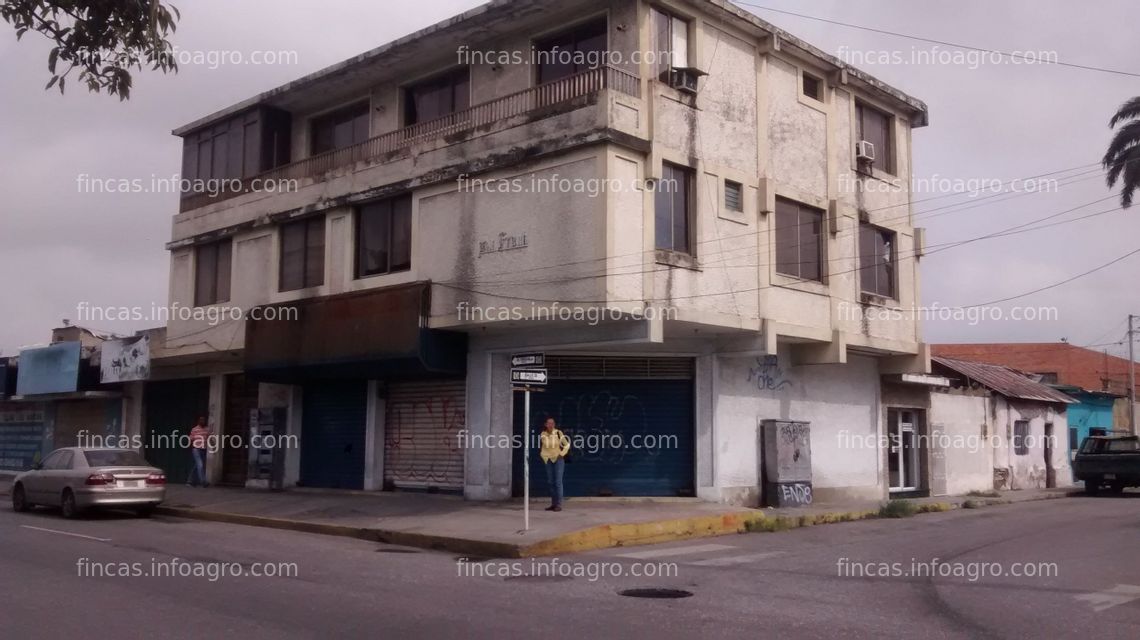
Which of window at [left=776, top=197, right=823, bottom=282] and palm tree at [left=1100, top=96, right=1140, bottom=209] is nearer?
window at [left=776, top=197, right=823, bottom=282]

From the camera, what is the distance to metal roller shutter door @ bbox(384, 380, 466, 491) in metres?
20.8

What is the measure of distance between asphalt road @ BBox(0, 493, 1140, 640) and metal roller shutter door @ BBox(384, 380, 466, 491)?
4.72 meters

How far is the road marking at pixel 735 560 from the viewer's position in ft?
41.9

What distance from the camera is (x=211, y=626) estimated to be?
8.29 m

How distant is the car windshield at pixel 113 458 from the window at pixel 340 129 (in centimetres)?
847

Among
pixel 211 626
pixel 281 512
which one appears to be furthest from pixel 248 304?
pixel 211 626

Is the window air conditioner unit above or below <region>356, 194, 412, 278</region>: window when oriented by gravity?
above

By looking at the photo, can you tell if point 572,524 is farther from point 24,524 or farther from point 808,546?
point 24,524

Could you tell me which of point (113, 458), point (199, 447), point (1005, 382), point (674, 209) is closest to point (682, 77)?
point (674, 209)

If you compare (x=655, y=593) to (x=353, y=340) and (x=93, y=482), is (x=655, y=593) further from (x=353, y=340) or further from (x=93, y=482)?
(x=93, y=482)

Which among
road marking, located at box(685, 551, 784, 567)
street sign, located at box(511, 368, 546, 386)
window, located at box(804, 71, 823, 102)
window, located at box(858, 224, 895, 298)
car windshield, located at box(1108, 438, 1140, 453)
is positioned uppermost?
window, located at box(804, 71, 823, 102)

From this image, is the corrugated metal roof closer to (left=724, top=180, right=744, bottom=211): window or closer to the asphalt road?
(left=724, top=180, right=744, bottom=211): window

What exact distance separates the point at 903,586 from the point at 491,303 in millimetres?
9823

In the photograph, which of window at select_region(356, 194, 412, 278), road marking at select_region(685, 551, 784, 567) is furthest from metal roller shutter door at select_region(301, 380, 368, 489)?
road marking at select_region(685, 551, 784, 567)
